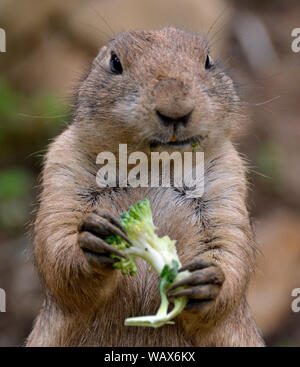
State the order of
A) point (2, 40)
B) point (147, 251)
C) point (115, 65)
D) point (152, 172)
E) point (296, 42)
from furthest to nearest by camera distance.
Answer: point (296, 42) < point (2, 40) < point (115, 65) < point (152, 172) < point (147, 251)

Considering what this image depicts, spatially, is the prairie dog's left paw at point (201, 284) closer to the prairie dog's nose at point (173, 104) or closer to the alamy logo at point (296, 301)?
the prairie dog's nose at point (173, 104)

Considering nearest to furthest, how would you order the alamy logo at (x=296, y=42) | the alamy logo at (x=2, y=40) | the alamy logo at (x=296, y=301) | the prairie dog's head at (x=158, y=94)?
the prairie dog's head at (x=158, y=94), the alamy logo at (x=296, y=301), the alamy logo at (x=2, y=40), the alamy logo at (x=296, y=42)

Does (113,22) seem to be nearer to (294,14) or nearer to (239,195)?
(294,14)

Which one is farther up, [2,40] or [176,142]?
[2,40]

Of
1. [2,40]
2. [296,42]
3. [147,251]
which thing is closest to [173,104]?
[147,251]

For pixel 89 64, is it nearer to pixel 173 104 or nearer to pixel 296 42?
pixel 296 42

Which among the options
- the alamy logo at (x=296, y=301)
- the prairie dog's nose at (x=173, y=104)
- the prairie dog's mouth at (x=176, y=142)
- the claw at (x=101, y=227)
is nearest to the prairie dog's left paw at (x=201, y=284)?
the claw at (x=101, y=227)
